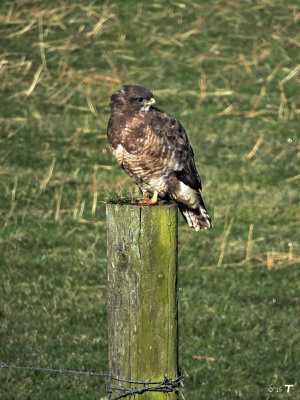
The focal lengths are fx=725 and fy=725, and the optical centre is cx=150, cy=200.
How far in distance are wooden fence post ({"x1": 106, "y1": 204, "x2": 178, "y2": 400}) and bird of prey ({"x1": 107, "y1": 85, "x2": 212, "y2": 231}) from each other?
198 centimetres

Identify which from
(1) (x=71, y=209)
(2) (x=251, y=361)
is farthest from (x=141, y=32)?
(2) (x=251, y=361)

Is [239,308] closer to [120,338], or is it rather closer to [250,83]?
[120,338]

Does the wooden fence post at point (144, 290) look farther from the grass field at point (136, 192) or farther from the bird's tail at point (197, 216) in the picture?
the bird's tail at point (197, 216)

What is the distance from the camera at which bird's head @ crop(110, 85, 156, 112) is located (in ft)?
22.5

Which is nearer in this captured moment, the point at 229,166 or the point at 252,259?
the point at 252,259

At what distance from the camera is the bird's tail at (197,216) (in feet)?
26.2

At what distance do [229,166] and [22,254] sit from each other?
551 centimetres

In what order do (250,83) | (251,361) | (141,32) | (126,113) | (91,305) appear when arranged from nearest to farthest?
(126,113) → (251,361) → (91,305) → (250,83) → (141,32)

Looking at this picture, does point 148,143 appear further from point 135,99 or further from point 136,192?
point 136,192

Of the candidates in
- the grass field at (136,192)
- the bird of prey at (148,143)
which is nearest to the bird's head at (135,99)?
the bird of prey at (148,143)

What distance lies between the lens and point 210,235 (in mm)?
13133

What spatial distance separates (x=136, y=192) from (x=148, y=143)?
86 centimetres

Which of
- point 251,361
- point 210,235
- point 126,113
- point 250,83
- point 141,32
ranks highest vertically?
point 141,32

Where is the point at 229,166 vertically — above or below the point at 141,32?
below
